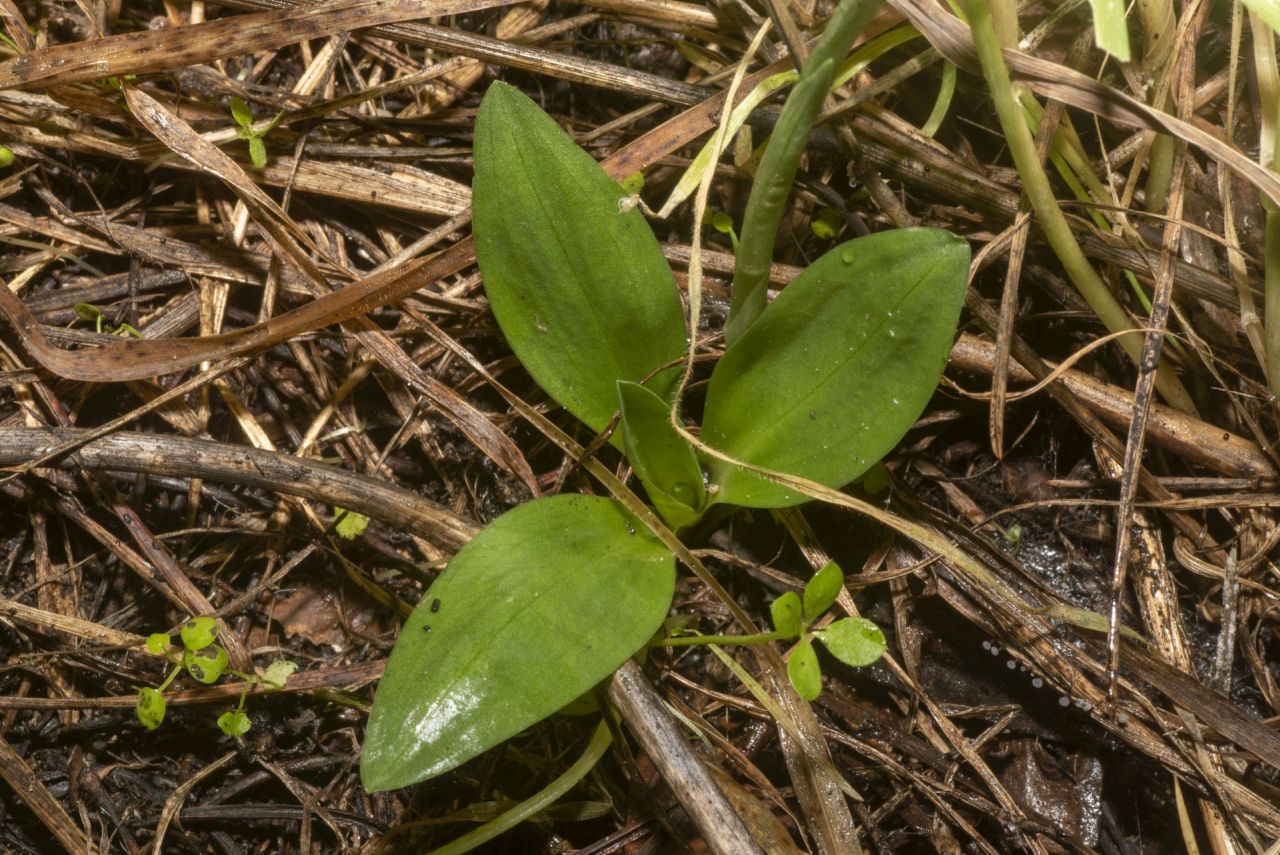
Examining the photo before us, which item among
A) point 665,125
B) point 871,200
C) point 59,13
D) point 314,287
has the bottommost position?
point 314,287

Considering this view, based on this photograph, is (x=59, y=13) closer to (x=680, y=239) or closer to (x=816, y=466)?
(x=680, y=239)

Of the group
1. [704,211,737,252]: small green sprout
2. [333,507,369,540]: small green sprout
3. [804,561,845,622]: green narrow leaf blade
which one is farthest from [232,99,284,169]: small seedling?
[804,561,845,622]: green narrow leaf blade

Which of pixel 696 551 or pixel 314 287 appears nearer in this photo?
pixel 696 551

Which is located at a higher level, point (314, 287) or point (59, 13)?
point (59, 13)

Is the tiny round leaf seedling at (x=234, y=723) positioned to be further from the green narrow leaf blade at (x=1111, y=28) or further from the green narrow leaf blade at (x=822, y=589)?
the green narrow leaf blade at (x=1111, y=28)

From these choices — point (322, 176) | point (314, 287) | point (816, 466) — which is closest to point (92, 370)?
point (314, 287)

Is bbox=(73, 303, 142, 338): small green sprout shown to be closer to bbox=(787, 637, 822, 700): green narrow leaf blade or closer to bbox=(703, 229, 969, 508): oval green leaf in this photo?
bbox=(703, 229, 969, 508): oval green leaf
